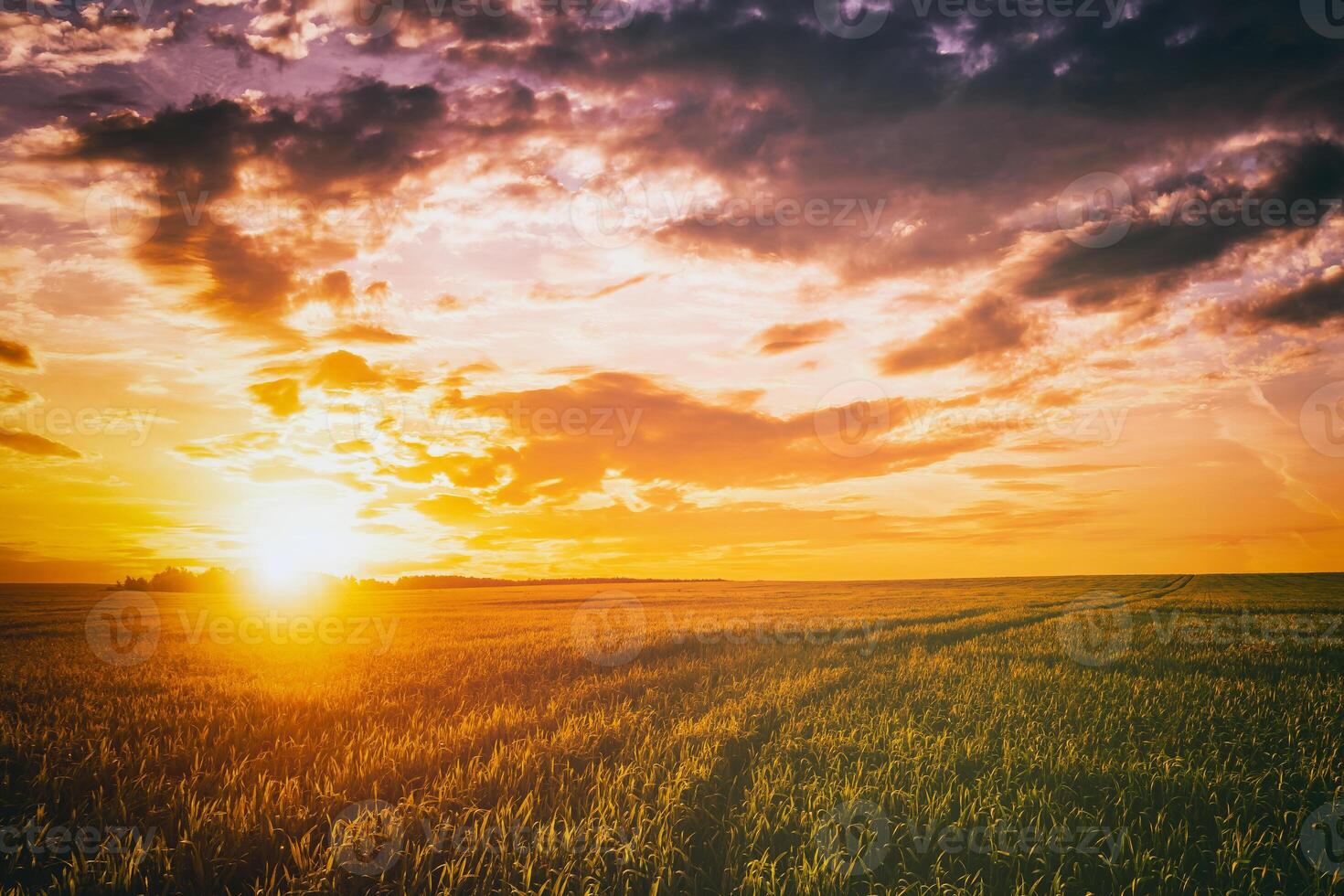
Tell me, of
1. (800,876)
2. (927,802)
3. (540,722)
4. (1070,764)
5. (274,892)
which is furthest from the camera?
(540,722)

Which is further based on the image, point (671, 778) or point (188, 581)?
point (188, 581)

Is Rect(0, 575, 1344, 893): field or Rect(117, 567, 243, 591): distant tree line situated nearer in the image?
Rect(0, 575, 1344, 893): field

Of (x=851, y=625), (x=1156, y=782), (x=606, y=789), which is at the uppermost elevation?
(x=606, y=789)

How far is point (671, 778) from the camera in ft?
17.1

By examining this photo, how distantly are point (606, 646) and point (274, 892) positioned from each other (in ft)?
36.7

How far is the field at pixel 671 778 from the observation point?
12.7ft

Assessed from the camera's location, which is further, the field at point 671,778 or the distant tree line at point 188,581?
the distant tree line at point 188,581

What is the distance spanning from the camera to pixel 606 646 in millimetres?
14391

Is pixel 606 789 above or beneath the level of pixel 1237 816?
above

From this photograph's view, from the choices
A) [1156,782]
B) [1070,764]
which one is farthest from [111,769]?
[1156,782]

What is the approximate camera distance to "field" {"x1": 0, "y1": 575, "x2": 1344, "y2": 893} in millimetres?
3865

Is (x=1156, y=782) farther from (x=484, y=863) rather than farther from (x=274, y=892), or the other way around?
(x=274, y=892)

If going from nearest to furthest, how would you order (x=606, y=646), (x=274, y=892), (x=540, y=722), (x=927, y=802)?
(x=274, y=892), (x=927, y=802), (x=540, y=722), (x=606, y=646)

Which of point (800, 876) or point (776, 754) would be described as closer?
point (800, 876)
